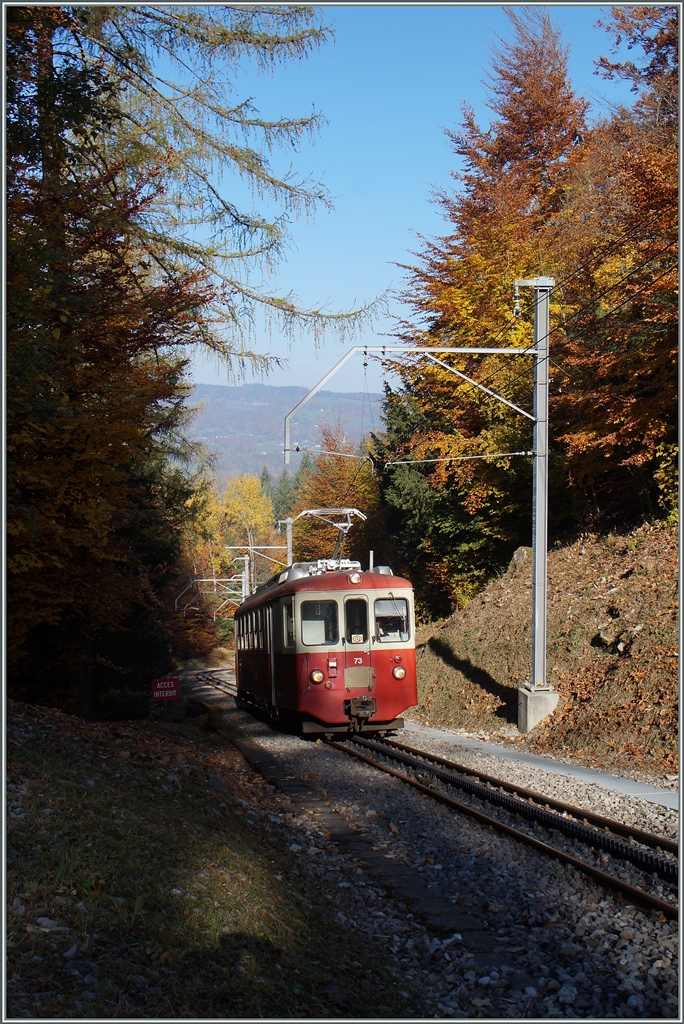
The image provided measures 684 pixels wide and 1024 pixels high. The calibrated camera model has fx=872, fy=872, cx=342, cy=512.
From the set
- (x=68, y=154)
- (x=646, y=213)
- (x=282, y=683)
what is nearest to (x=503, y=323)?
(x=646, y=213)

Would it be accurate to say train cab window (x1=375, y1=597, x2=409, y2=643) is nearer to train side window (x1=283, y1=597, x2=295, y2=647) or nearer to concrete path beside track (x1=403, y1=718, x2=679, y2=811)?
train side window (x1=283, y1=597, x2=295, y2=647)

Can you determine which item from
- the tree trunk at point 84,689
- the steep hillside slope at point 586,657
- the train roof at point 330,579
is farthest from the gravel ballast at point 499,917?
the tree trunk at point 84,689

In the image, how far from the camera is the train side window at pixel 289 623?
1548cm

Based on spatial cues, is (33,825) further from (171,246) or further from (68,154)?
(68,154)

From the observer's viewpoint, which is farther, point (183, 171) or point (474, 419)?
point (474, 419)

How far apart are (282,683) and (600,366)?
32.0 feet

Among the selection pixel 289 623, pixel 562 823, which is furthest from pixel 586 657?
pixel 562 823

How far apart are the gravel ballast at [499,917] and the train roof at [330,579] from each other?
5252 mm

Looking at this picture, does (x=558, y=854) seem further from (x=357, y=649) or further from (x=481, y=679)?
(x=481, y=679)

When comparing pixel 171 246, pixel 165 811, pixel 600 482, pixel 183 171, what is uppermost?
pixel 183 171

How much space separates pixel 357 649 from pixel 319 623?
31.9 inches

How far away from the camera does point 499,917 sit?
6.58 metres

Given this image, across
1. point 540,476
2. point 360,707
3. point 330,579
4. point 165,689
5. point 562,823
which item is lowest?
point 165,689

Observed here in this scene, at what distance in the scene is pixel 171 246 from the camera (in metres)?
7.83
